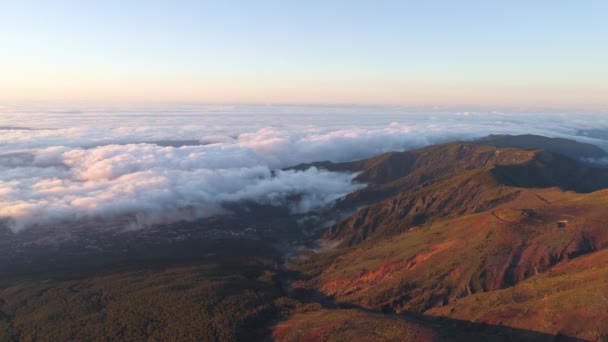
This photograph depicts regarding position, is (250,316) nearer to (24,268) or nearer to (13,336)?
(13,336)

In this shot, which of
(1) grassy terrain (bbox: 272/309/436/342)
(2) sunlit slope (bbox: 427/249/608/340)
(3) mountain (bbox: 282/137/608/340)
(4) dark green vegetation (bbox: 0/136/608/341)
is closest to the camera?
(2) sunlit slope (bbox: 427/249/608/340)

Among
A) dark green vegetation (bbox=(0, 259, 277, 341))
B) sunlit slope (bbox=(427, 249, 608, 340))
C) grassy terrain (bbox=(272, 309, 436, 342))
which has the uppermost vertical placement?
sunlit slope (bbox=(427, 249, 608, 340))

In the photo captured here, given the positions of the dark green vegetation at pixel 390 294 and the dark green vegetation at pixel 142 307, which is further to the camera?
the dark green vegetation at pixel 142 307

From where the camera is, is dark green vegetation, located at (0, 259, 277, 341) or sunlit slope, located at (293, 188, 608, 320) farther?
sunlit slope, located at (293, 188, 608, 320)

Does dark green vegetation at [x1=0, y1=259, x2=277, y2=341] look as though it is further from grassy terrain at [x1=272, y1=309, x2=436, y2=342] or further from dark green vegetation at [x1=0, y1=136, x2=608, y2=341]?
grassy terrain at [x1=272, y1=309, x2=436, y2=342]

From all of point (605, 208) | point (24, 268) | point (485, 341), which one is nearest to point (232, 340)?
point (485, 341)

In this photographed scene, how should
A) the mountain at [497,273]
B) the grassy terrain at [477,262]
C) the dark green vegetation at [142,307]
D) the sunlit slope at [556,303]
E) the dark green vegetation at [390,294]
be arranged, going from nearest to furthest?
the sunlit slope at [556,303], the mountain at [497,273], the dark green vegetation at [390,294], the dark green vegetation at [142,307], the grassy terrain at [477,262]

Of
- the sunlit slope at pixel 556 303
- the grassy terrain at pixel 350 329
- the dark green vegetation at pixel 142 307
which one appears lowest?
the dark green vegetation at pixel 142 307

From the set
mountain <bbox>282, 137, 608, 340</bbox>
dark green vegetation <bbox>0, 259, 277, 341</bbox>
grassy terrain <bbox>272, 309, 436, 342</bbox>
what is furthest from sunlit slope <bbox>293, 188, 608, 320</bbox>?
dark green vegetation <bbox>0, 259, 277, 341</bbox>

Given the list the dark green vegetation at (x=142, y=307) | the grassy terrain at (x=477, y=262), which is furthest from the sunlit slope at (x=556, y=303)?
the dark green vegetation at (x=142, y=307)

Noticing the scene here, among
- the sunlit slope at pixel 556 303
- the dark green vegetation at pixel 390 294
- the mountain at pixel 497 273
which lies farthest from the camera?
the dark green vegetation at pixel 390 294

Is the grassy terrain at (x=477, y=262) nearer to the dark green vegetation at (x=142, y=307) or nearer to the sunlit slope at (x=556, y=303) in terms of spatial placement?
the sunlit slope at (x=556, y=303)

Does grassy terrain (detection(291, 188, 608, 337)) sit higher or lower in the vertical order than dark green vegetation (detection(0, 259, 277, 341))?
higher
